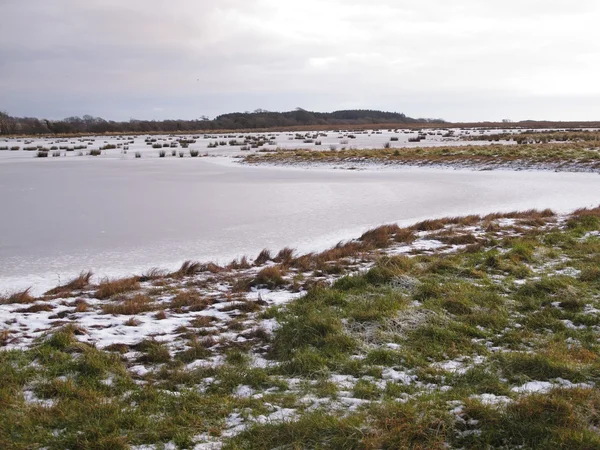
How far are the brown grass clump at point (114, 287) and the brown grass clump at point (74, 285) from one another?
30 centimetres

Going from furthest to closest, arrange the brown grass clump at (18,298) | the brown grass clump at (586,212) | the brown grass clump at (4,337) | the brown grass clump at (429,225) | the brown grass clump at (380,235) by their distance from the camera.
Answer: the brown grass clump at (586,212) → the brown grass clump at (429,225) → the brown grass clump at (380,235) → the brown grass clump at (18,298) → the brown grass clump at (4,337)

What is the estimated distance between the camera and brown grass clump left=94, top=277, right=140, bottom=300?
7410mm

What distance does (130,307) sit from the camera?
674 centimetres

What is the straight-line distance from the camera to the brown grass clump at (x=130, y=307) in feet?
21.9

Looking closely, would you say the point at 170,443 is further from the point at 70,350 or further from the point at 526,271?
the point at 526,271

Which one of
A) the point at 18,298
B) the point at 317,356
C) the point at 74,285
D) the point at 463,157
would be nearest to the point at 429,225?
the point at 317,356

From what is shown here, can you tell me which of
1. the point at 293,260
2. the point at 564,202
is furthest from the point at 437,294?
the point at 564,202

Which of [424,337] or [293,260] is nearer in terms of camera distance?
[424,337]

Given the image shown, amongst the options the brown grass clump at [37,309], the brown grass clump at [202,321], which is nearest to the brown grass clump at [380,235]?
the brown grass clump at [202,321]

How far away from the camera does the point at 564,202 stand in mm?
15664

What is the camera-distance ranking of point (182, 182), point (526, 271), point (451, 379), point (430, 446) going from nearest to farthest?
point (430, 446) < point (451, 379) < point (526, 271) < point (182, 182)

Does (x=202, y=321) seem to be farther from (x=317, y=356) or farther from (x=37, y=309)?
(x=37, y=309)

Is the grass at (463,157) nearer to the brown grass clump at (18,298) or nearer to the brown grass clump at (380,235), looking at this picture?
the brown grass clump at (380,235)

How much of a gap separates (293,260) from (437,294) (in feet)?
10.3
